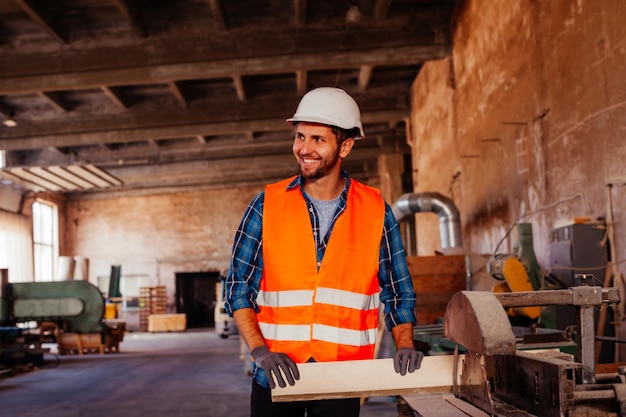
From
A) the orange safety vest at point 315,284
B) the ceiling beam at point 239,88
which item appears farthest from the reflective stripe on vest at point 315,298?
the ceiling beam at point 239,88

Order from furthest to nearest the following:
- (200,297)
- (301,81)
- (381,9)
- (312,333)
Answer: (200,297), (301,81), (381,9), (312,333)

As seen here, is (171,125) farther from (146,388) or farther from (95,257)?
(95,257)

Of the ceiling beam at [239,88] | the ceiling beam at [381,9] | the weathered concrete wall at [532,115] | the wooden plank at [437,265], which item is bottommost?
the wooden plank at [437,265]

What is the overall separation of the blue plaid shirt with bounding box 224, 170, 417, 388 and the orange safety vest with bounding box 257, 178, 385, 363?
42 mm

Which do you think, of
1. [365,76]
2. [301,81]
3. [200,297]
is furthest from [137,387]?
[200,297]

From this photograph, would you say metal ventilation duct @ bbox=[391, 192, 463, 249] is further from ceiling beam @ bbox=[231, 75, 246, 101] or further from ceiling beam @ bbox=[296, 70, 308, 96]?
ceiling beam @ bbox=[231, 75, 246, 101]

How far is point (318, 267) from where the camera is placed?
8.54 feet

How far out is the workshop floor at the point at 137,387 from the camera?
734cm

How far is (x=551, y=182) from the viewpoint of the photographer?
6734 millimetres

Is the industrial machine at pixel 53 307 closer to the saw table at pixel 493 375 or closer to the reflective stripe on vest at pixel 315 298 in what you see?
the reflective stripe on vest at pixel 315 298

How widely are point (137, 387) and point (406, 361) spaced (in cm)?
753

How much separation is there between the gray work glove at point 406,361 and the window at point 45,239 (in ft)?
68.4

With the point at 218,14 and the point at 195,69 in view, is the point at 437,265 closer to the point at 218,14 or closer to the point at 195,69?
the point at 218,14

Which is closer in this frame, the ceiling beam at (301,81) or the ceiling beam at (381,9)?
the ceiling beam at (381,9)
